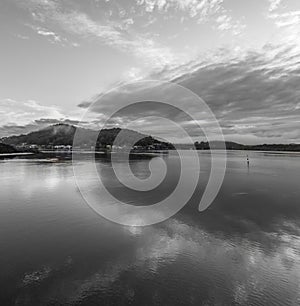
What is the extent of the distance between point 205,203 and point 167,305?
1545 centimetres

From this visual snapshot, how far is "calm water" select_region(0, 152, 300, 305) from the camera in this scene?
8.77 m

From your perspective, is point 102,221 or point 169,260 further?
point 102,221

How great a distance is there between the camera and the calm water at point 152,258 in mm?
8773

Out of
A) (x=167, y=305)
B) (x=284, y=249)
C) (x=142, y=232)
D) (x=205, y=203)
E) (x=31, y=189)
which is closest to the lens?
(x=167, y=305)

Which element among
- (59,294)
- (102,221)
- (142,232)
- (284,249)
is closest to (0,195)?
(102,221)

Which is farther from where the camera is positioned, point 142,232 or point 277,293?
point 142,232

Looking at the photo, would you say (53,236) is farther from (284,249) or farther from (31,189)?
(31,189)

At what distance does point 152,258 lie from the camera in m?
11.6

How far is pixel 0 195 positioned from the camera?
979 inches

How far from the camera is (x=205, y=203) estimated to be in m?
22.9

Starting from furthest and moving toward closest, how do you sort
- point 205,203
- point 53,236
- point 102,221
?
1. point 205,203
2. point 102,221
3. point 53,236

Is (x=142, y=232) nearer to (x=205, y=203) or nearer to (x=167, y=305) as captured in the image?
(x=167, y=305)

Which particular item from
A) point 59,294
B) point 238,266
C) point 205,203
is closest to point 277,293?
point 238,266

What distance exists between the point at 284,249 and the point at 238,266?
3641mm
